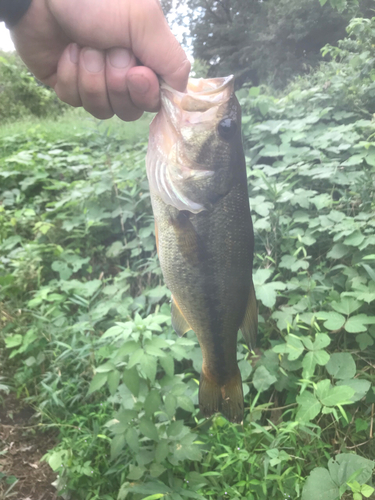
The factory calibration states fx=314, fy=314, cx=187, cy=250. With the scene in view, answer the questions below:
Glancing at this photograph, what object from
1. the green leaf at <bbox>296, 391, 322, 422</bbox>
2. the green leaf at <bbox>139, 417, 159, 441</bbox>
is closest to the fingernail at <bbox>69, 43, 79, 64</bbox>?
the green leaf at <bbox>139, 417, 159, 441</bbox>

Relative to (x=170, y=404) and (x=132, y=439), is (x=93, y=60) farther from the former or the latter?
(x=132, y=439)

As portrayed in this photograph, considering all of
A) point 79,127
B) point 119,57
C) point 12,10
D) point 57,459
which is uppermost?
point 79,127

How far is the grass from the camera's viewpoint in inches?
153

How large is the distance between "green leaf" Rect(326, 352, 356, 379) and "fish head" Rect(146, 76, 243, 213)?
1.09m

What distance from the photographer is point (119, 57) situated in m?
0.93

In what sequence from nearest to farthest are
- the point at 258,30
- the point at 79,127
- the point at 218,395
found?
the point at 218,395, the point at 258,30, the point at 79,127

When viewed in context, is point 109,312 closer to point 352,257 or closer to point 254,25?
point 352,257

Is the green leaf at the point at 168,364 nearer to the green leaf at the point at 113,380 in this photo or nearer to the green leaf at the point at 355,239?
the green leaf at the point at 113,380

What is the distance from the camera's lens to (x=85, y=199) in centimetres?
304

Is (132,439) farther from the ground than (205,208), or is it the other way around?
(205,208)

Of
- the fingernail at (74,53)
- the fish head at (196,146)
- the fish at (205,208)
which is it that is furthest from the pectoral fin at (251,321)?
the fingernail at (74,53)

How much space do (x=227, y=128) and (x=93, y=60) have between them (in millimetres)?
456

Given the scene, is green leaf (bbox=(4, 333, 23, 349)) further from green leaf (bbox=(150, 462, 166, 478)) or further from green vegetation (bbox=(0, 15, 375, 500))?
green leaf (bbox=(150, 462, 166, 478))

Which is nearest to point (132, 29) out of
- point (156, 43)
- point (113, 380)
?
point (156, 43)
